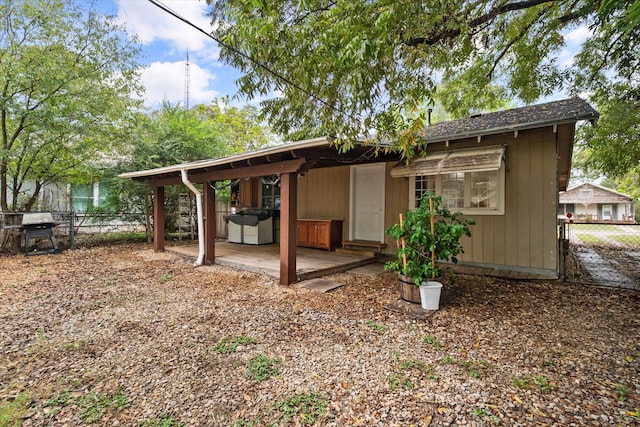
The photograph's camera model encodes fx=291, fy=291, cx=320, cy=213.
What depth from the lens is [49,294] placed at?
4.14 meters

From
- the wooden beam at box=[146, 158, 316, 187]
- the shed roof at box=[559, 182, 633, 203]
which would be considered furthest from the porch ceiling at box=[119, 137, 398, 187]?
the shed roof at box=[559, 182, 633, 203]

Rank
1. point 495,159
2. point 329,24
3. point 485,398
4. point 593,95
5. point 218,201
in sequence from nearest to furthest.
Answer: point 485,398, point 329,24, point 495,159, point 593,95, point 218,201

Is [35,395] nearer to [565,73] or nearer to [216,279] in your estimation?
[216,279]

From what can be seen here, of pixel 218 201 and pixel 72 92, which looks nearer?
pixel 72 92

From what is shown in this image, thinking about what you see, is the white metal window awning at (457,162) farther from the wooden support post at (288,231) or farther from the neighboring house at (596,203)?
the neighboring house at (596,203)

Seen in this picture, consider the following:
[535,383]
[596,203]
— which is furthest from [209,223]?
[596,203]

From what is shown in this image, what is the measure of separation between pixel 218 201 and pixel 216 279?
5991mm

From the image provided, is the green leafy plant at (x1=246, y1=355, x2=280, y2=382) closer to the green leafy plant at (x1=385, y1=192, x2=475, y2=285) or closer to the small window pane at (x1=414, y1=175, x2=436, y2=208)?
the green leafy plant at (x1=385, y1=192, x2=475, y2=285)

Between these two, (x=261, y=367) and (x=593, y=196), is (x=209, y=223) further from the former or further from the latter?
(x=593, y=196)

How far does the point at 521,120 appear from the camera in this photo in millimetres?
4926

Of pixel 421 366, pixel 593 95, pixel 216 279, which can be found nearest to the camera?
pixel 421 366

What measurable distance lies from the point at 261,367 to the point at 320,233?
504 centimetres

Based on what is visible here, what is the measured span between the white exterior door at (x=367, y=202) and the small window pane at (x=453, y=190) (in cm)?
133

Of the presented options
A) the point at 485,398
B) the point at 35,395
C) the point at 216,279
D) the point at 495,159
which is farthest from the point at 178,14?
the point at 495,159
